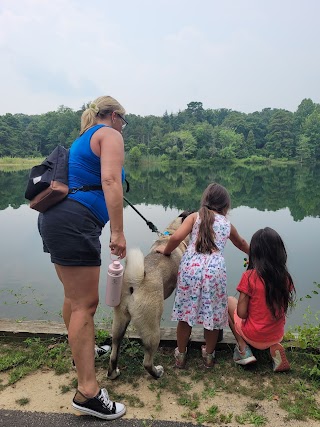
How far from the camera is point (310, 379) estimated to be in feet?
8.87

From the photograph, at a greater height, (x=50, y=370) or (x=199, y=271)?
(x=199, y=271)

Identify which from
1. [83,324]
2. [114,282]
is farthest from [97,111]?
[83,324]

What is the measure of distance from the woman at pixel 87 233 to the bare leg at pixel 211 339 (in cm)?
93

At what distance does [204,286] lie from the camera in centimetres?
286

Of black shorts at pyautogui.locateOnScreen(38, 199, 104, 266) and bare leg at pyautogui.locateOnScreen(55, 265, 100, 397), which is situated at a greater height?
black shorts at pyautogui.locateOnScreen(38, 199, 104, 266)

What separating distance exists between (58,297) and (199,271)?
3719 mm

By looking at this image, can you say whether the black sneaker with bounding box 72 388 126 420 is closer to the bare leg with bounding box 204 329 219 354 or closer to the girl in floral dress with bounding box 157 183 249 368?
the girl in floral dress with bounding box 157 183 249 368

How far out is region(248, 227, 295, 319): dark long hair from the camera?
2.73 meters

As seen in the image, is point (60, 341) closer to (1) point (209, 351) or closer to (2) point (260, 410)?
(1) point (209, 351)

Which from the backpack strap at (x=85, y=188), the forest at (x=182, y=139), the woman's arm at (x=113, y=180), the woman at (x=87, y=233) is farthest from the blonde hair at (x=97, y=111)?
the forest at (x=182, y=139)

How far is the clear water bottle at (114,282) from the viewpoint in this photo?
2375 mm

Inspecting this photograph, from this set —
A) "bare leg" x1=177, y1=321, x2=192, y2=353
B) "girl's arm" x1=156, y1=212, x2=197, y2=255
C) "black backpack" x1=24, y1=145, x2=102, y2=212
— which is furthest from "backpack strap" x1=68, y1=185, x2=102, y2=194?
Answer: "bare leg" x1=177, y1=321, x2=192, y2=353

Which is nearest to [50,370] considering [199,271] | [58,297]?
[199,271]

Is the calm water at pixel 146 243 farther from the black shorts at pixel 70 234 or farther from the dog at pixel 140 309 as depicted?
the black shorts at pixel 70 234
